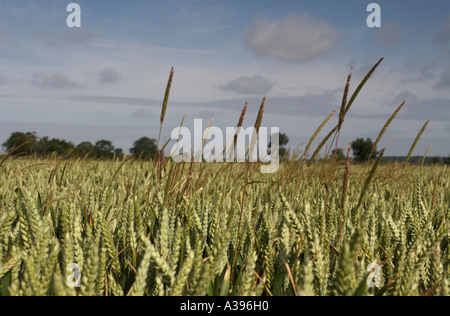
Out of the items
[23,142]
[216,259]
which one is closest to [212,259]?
[216,259]

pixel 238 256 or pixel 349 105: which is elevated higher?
pixel 349 105

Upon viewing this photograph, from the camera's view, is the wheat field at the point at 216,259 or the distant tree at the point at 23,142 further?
the distant tree at the point at 23,142

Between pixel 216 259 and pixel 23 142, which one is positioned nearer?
pixel 216 259

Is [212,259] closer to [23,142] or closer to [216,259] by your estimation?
[216,259]

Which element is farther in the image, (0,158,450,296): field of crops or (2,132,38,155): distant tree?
(2,132,38,155): distant tree

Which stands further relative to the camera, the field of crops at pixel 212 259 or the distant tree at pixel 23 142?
the distant tree at pixel 23 142

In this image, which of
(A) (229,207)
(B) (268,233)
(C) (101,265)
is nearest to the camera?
(C) (101,265)

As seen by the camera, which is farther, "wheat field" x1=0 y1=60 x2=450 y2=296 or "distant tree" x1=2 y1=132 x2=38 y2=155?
"distant tree" x1=2 y1=132 x2=38 y2=155

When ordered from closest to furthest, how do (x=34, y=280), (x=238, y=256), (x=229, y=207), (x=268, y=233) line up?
(x=34, y=280)
(x=268, y=233)
(x=238, y=256)
(x=229, y=207)

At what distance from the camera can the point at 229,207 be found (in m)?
1.95

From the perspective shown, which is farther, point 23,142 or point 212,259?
point 23,142
